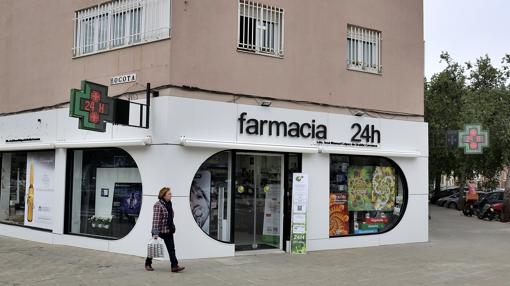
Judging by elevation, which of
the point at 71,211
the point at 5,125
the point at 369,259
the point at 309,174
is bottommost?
the point at 369,259

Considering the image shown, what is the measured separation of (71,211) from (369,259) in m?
7.52

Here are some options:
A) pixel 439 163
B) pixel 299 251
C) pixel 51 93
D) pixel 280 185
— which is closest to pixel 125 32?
pixel 51 93

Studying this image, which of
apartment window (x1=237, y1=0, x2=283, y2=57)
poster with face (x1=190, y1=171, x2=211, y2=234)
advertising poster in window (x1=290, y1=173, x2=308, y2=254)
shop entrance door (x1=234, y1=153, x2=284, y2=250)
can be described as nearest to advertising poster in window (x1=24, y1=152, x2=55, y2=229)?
poster with face (x1=190, y1=171, x2=211, y2=234)

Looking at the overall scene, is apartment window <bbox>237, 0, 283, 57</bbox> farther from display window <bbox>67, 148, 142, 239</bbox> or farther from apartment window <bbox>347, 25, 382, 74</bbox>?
display window <bbox>67, 148, 142, 239</bbox>

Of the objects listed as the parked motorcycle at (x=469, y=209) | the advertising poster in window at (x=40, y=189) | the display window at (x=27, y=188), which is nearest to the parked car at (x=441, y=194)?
the parked motorcycle at (x=469, y=209)

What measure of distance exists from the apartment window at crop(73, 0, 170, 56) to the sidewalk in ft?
16.5

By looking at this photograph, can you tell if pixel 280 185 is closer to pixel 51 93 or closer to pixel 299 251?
pixel 299 251

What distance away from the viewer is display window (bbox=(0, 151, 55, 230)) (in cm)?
1491

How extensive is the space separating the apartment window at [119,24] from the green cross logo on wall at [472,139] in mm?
10631

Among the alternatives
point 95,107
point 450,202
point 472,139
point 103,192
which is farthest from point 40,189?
point 450,202

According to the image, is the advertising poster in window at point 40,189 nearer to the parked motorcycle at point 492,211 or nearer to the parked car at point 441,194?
the parked motorcycle at point 492,211

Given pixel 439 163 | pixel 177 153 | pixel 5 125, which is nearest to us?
pixel 177 153

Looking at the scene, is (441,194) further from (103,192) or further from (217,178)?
(103,192)

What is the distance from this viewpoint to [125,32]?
13.4m
